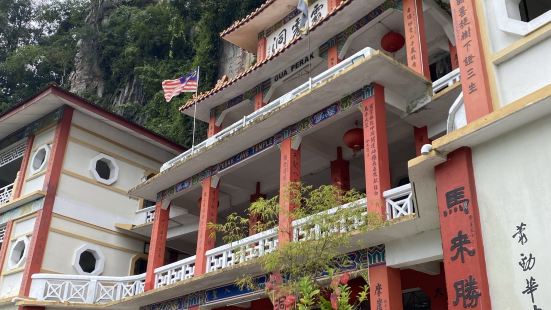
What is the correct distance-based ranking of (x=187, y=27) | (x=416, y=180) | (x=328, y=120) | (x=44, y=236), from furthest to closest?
(x=187, y=27)
(x=44, y=236)
(x=328, y=120)
(x=416, y=180)

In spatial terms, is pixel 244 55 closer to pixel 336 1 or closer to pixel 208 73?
pixel 208 73

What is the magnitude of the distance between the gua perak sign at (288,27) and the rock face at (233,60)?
19.7ft

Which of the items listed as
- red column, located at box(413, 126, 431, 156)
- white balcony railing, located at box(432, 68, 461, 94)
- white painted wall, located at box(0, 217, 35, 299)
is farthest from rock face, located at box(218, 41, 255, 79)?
white balcony railing, located at box(432, 68, 461, 94)

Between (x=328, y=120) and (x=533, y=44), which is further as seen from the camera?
(x=328, y=120)

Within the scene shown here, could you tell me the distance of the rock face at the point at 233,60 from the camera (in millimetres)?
25375

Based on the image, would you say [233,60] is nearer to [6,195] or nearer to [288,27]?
[288,27]

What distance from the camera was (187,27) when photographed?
1212 inches

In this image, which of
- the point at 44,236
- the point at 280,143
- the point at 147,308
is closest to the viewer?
the point at 280,143

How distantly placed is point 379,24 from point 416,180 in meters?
7.56

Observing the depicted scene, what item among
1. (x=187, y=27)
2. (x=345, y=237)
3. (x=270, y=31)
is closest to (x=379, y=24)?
(x=270, y=31)

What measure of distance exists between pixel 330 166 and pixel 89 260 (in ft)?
31.6

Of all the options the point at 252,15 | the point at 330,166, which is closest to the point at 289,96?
the point at 330,166

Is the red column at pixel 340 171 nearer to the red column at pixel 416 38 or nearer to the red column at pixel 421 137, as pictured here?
the red column at pixel 421 137

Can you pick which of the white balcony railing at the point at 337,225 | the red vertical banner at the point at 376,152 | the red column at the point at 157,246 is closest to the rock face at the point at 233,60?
the red column at the point at 157,246
